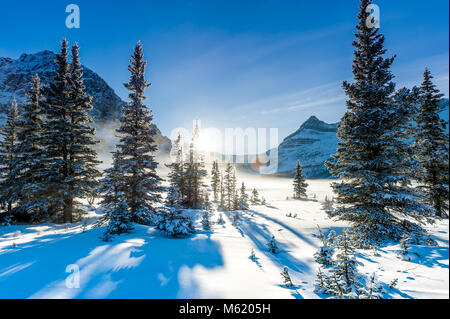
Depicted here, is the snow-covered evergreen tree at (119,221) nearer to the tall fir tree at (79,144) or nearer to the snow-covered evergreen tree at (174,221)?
the snow-covered evergreen tree at (174,221)

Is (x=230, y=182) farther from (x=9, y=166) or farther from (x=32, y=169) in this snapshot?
(x=9, y=166)

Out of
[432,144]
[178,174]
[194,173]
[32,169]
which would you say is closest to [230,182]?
[194,173]

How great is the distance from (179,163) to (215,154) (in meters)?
16.9

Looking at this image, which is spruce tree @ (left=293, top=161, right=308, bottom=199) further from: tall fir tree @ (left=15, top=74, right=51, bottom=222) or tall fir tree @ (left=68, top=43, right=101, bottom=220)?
tall fir tree @ (left=15, top=74, right=51, bottom=222)

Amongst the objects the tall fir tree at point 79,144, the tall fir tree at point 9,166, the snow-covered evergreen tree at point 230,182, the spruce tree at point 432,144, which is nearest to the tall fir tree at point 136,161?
the tall fir tree at point 79,144

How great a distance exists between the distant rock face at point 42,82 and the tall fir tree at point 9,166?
110 metres

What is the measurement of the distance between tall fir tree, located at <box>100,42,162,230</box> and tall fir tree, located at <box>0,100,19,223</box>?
852 centimetres

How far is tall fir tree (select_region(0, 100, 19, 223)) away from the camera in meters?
Answer: 14.9

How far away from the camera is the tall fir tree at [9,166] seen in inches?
588

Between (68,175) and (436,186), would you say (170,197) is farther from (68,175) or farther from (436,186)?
(436,186)

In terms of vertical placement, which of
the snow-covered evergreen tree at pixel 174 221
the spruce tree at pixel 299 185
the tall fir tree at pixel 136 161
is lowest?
the spruce tree at pixel 299 185
